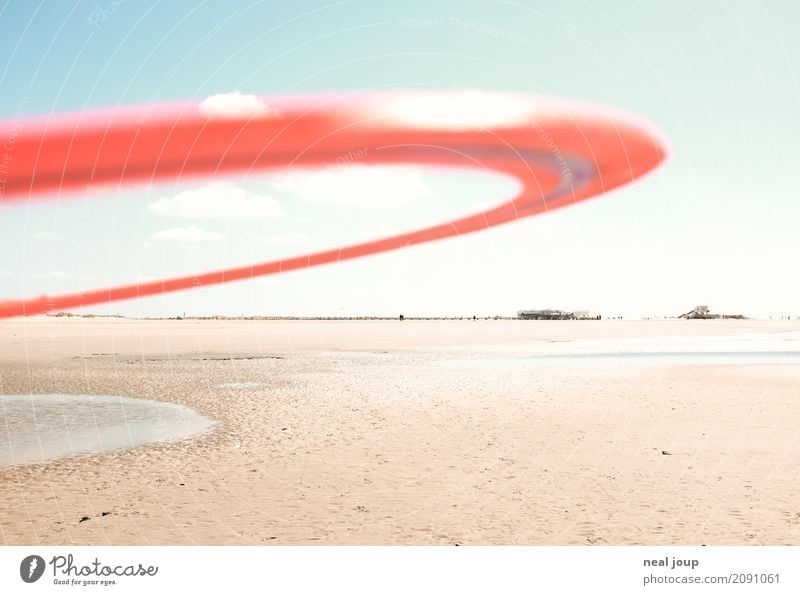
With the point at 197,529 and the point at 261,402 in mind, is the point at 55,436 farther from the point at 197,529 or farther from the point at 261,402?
the point at 197,529

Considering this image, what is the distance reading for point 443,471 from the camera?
16.4 metres

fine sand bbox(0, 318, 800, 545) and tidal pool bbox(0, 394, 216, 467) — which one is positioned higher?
fine sand bbox(0, 318, 800, 545)

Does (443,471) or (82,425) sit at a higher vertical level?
(443,471)

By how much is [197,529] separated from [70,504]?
10.8 ft

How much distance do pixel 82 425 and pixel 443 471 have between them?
1358 centimetres

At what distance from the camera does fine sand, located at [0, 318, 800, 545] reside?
1227 centimetres

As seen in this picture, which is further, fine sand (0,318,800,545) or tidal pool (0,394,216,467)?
tidal pool (0,394,216,467)

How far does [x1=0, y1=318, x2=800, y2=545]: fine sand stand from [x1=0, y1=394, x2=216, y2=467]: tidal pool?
3.65 ft

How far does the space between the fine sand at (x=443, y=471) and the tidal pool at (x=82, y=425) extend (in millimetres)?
1112

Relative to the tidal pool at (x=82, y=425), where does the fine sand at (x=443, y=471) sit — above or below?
above

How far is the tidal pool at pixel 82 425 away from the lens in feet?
64.1

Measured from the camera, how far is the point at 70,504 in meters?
13.9

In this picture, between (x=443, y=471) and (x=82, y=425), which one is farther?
(x=82, y=425)

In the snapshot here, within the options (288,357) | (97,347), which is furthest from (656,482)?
(97,347)
